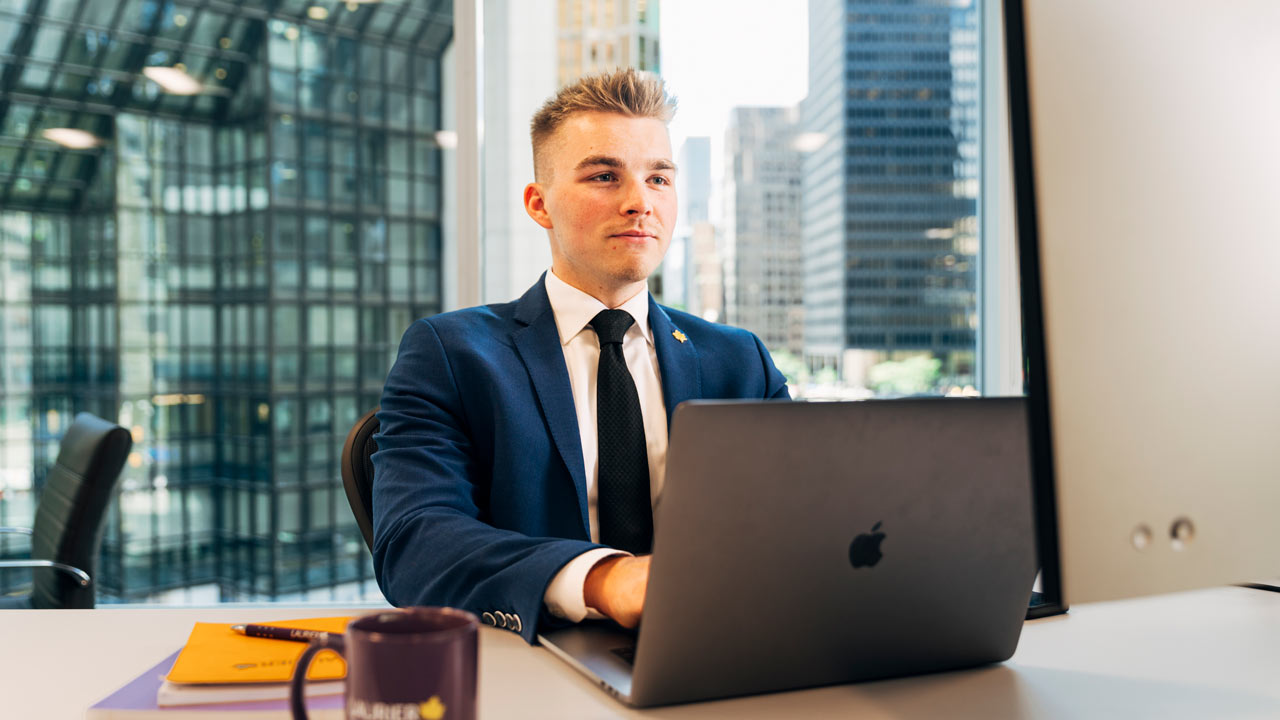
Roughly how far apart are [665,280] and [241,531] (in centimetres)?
180

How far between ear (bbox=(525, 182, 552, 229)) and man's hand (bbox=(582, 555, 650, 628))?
88 centimetres

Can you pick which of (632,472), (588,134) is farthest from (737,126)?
(632,472)

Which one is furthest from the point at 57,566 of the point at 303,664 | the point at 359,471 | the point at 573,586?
the point at 303,664

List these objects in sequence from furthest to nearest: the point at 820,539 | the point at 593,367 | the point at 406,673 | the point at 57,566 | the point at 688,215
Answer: the point at 688,215 → the point at 57,566 → the point at 593,367 → the point at 820,539 → the point at 406,673

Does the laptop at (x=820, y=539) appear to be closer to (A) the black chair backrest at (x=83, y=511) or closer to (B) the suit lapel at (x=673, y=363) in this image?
(B) the suit lapel at (x=673, y=363)

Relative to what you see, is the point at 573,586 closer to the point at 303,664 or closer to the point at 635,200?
the point at 303,664

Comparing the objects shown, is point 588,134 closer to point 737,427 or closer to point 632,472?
point 632,472

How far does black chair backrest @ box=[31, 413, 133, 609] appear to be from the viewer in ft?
6.91

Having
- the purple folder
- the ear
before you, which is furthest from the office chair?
the purple folder

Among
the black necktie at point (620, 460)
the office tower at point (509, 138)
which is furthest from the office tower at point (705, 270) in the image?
the black necktie at point (620, 460)

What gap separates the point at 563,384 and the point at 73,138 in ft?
8.43

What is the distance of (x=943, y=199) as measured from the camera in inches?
118

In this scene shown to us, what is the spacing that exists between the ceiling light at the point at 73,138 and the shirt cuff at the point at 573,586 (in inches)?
116

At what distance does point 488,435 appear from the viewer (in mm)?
1405
